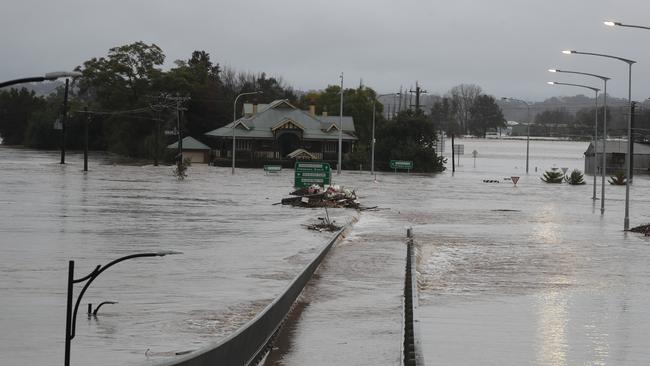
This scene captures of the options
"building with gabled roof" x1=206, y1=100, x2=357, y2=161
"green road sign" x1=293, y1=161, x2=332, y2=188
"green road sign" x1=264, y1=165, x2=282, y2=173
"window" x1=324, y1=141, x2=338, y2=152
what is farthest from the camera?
"window" x1=324, y1=141, x2=338, y2=152

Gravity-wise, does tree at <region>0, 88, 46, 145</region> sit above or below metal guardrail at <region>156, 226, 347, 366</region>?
above

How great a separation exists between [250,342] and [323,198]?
33126mm

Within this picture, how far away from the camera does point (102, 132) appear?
151 metres

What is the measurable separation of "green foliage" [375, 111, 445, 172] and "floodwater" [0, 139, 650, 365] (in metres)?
66.7

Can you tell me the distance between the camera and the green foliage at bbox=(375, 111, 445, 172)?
111 m

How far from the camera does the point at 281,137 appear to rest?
118500 millimetres

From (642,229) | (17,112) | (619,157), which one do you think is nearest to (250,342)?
(642,229)

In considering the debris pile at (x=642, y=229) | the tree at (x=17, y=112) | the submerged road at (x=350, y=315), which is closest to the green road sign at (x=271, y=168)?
the debris pile at (x=642, y=229)

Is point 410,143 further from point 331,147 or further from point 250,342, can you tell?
point 250,342

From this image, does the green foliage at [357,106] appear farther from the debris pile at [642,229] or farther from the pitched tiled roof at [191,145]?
the debris pile at [642,229]

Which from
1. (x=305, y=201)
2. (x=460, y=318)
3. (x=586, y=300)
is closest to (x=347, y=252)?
(x=586, y=300)

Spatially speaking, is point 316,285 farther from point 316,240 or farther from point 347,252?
point 316,240

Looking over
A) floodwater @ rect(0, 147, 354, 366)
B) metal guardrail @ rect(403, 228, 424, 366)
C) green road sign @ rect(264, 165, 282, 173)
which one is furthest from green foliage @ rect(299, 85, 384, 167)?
metal guardrail @ rect(403, 228, 424, 366)

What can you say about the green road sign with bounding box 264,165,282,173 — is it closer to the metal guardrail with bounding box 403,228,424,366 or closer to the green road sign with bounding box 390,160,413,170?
the green road sign with bounding box 390,160,413,170
